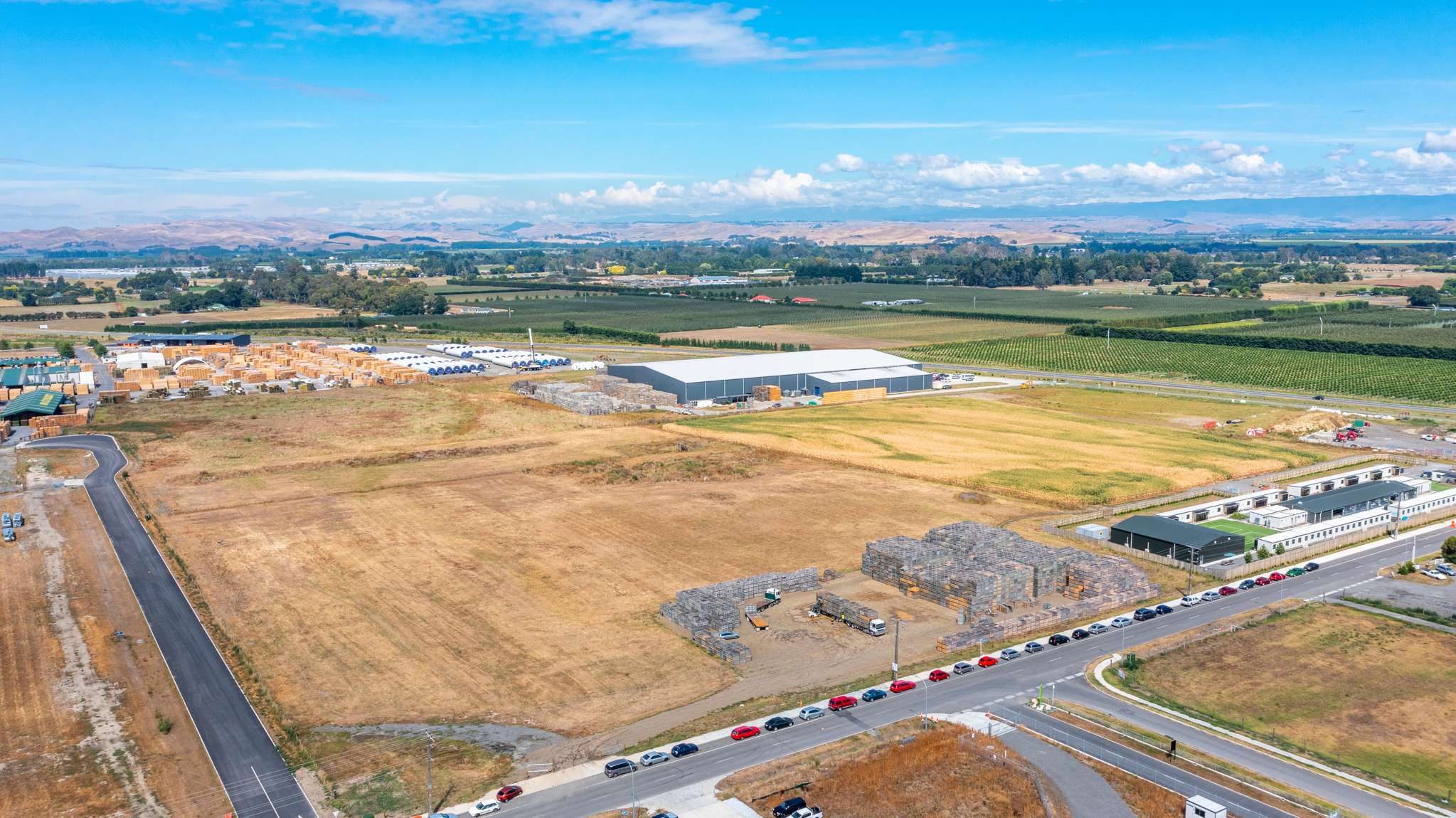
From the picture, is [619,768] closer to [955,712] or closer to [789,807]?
[789,807]

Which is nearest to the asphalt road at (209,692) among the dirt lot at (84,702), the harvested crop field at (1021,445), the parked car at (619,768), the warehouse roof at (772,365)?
the dirt lot at (84,702)

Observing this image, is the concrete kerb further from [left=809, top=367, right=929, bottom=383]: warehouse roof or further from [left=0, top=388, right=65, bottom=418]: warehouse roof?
[left=0, top=388, right=65, bottom=418]: warehouse roof

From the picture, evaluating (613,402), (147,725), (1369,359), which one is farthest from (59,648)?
(1369,359)

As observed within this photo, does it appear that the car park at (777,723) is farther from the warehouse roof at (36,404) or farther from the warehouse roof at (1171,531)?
the warehouse roof at (36,404)

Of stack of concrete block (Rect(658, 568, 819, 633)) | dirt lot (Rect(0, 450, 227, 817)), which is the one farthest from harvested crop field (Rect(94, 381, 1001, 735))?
dirt lot (Rect(0, 450, 227, 817))

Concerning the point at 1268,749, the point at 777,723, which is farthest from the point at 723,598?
the point at 1268,749

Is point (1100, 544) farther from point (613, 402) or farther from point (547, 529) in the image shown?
point (613, 402)
